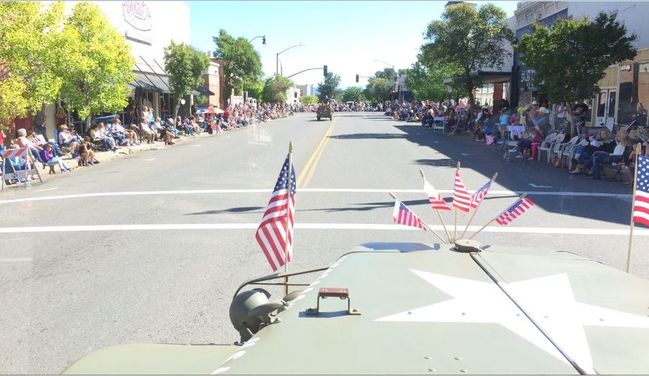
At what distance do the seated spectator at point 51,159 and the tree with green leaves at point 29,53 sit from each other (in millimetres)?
1327

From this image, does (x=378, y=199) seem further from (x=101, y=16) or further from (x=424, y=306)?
(x=101, y=16)

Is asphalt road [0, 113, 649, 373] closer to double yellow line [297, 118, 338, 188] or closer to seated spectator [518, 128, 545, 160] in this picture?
double yellow line [297, 118, 338, 188]

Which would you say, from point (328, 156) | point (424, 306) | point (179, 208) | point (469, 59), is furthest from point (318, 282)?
point (469, 59)

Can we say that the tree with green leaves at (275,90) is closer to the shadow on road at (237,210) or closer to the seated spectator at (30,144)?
the seated spectator at (30,144)

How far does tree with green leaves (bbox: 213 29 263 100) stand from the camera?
216 feet

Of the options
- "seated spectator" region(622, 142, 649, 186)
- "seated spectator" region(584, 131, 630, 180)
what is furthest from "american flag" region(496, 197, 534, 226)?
"seated spectator" region(584, 131, 630, 180)

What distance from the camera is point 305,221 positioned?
9.89 meters

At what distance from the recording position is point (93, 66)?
2230 cm

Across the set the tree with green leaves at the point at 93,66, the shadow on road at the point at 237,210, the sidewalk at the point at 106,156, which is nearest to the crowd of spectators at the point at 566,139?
the shadow on road at the point at 237,210

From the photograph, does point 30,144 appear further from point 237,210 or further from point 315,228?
point 315,228

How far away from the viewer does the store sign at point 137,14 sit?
35.9 m

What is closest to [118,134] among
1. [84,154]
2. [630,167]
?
[84,154]

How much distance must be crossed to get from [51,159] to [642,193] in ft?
58.1

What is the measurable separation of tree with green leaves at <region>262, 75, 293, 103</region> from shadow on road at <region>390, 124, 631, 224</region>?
6551 cm
